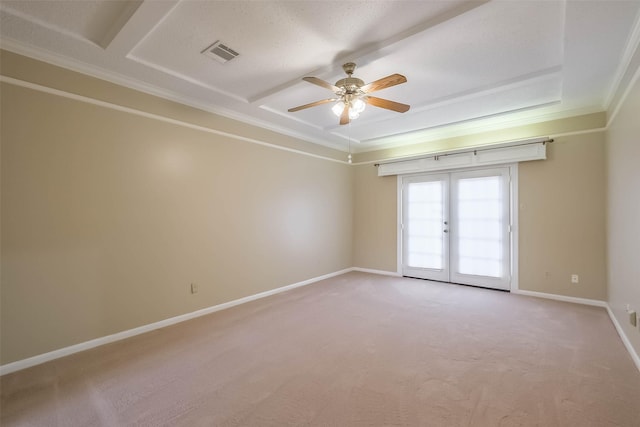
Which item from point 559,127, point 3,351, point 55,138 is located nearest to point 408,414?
point 3,351

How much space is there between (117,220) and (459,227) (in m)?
5.09

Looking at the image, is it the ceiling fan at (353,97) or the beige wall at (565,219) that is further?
the beige wall at (565,219)

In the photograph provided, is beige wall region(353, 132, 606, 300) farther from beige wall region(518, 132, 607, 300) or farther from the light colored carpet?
the light colored carpet

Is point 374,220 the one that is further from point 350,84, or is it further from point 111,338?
point 111,338

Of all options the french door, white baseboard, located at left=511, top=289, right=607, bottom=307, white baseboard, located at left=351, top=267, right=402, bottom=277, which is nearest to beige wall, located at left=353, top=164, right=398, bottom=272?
white baseboard, located at left=351, top=267, right=402, bottom=277

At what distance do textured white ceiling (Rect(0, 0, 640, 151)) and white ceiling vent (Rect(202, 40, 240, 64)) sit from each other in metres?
0.06

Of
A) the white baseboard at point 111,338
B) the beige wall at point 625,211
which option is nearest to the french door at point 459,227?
the beige wall at point 625,211

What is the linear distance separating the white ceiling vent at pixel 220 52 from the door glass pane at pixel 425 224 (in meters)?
4.11

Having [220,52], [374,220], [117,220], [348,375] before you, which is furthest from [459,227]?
[117,220]

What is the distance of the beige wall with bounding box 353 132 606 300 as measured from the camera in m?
3.86

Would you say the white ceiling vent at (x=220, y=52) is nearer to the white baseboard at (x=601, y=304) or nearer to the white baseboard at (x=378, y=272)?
the white baseboard at (x=601, y=304)

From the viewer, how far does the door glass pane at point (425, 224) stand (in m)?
5.28

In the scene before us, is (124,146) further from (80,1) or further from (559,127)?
(559,127)

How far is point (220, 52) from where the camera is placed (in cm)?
255
